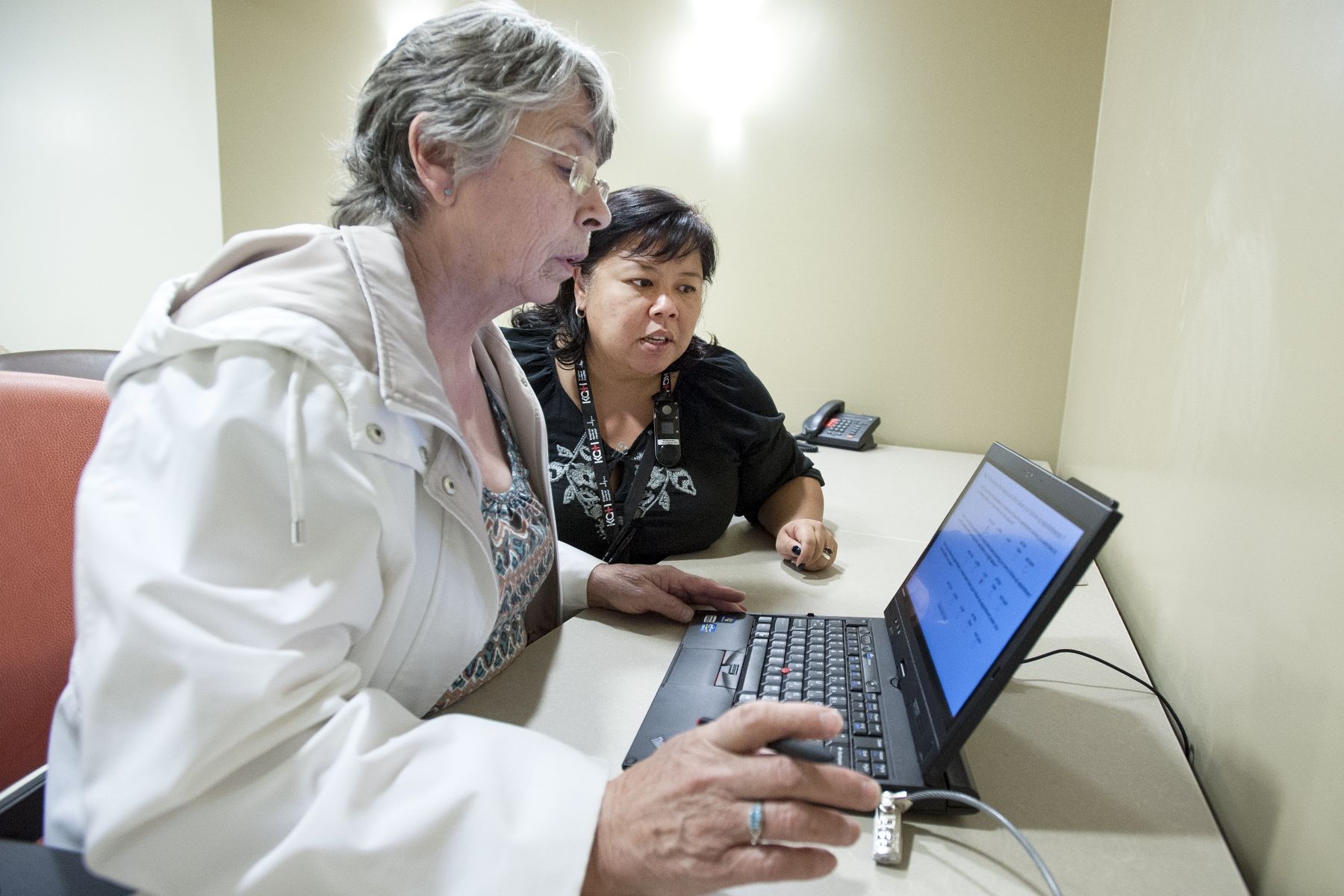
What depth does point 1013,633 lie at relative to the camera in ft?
2.09

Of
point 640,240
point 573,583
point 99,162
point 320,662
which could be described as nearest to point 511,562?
point 573,583

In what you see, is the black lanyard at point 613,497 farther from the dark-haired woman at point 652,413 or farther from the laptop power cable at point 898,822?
the laptop power cable at point 898,822

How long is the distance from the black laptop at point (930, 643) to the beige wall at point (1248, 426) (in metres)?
0.19

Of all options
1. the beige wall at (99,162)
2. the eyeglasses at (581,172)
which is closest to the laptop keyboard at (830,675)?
the eyeglasses at (581,172)

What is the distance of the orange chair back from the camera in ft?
3.27

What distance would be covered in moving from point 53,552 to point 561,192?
0.84 metres

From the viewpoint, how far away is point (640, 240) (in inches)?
57.6

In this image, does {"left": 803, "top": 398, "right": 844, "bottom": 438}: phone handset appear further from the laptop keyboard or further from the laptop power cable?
the laptop power cable

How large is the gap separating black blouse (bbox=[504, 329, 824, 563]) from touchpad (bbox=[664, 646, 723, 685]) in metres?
0.44

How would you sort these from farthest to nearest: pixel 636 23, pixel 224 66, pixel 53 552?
pixel 224 66 < pixel 636 23 < pixel 53 552

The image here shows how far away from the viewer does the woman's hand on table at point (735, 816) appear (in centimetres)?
56

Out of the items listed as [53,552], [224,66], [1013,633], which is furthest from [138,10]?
[1013,633]

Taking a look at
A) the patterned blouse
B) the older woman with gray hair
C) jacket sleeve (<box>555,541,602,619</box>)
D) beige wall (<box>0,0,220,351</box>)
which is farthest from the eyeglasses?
beige wall (<box>0,0,220,351</box>)

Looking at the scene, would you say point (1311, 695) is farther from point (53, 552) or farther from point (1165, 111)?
point (53, 552)
